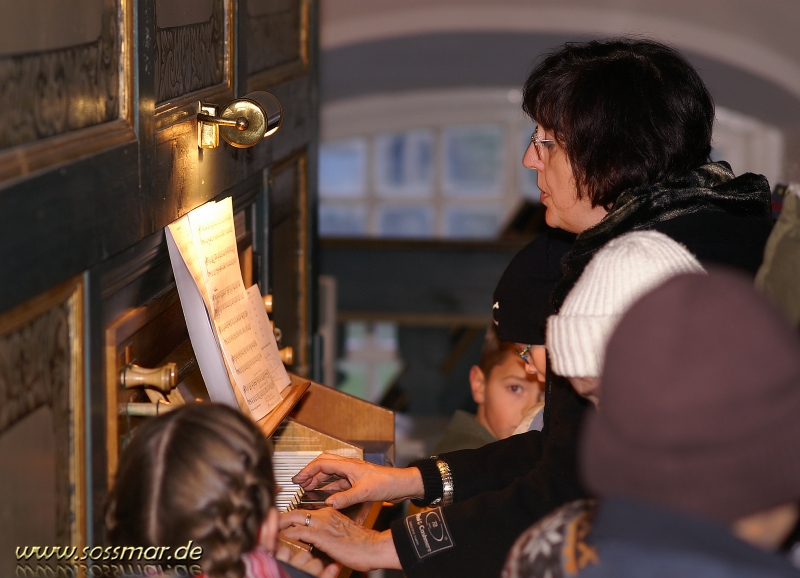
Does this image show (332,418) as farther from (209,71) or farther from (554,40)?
(554,40)

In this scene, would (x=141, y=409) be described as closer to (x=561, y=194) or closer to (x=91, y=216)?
(x=91, y=216)

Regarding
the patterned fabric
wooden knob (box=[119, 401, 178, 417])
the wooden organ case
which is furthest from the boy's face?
the patterned fabric

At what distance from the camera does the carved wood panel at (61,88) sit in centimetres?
101

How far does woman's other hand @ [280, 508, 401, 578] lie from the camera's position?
147 cm

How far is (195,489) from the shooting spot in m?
1.02

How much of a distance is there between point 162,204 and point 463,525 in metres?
0.68

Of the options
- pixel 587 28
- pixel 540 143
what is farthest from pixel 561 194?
pixel 587 28

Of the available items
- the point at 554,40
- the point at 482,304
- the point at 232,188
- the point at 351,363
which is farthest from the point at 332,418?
the point at 351,363

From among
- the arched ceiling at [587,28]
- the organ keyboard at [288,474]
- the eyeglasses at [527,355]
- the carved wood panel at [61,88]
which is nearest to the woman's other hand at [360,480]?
the organ keyboard at [288,474]

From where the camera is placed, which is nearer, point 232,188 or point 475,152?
point 232,188

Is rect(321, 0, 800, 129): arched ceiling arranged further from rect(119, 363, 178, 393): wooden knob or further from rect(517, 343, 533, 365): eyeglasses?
rect(119, 363, 178, 393): wooden knob

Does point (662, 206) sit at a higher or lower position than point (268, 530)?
higher

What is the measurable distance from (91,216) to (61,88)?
0.16 meters

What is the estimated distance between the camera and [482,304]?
4.34 m
